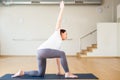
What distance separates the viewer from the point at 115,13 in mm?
11859

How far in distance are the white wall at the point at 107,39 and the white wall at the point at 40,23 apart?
149 centimetres

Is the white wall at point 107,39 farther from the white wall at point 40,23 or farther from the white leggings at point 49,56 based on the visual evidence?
the white leggings at point 49,56

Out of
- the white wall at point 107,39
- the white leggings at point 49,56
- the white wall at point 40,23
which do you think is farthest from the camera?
the white wall at point 40,23

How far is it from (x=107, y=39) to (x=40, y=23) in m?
3.52

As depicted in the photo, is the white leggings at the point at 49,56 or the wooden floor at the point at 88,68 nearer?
the white leggings at the point at 49,56

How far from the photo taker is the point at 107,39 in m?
10.4

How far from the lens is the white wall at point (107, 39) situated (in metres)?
10.4

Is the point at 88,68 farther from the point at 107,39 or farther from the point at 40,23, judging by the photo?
the point at 40,23

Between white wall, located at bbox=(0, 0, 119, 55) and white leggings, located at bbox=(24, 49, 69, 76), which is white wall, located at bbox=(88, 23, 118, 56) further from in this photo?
white leggings, located at bbox=(24, 49, 69, 76)

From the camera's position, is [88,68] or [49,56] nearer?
[49,56]

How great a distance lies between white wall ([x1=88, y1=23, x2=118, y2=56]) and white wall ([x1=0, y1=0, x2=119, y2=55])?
1492 millimetres

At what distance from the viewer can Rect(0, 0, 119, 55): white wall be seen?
39.0ft

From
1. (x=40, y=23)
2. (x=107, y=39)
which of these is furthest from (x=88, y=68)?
(x=40, y=23)

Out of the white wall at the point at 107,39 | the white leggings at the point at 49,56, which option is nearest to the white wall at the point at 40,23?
the white wall at the point at 107,39
